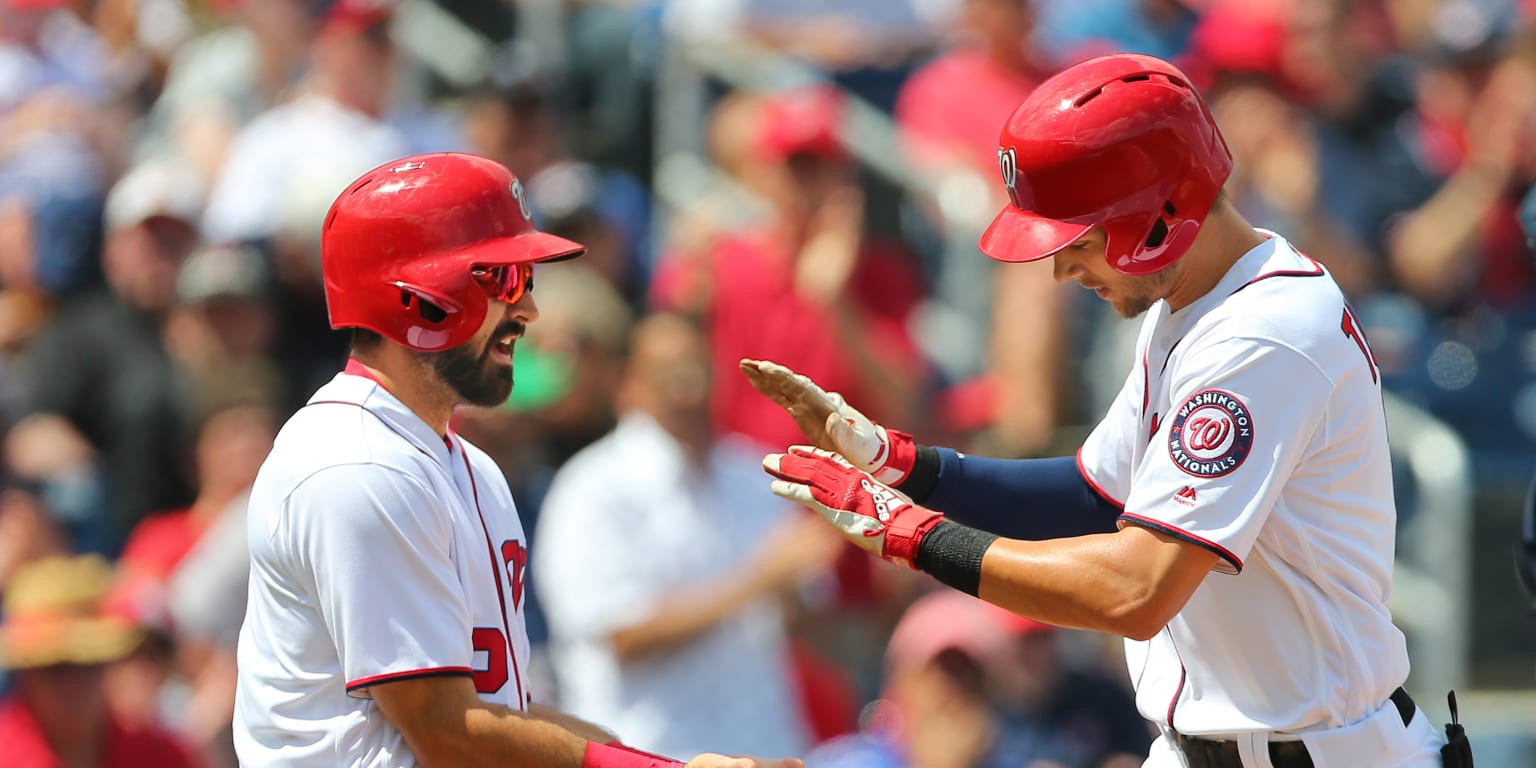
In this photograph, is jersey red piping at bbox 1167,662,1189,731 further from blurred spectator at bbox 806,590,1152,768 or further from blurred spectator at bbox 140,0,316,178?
blurred spectator at bbox 140,0,316,178

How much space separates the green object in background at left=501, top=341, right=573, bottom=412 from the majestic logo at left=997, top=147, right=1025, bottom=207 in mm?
3543

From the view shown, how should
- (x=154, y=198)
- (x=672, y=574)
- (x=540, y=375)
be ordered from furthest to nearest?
1. (x=154, y=198)
2. (x=540, y=375)
3. (x=672, y=574)

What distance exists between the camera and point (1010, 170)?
12.7 ft

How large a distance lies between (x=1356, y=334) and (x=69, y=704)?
4.38m

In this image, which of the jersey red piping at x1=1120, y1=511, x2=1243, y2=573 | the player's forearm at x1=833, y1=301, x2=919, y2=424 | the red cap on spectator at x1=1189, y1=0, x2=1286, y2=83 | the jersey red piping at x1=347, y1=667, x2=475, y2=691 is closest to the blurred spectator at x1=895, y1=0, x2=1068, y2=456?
the player's forearm at x1=833, y1=301, x2=919, y2=424

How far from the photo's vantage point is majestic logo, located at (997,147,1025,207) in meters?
3.86

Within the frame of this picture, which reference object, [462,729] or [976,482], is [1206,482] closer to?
[976,482]

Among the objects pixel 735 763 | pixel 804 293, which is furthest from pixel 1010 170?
A: pixel 804 293

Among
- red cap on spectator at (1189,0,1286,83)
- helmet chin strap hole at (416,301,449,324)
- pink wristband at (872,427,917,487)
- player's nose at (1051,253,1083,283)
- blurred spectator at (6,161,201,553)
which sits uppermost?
player's nose at (1051,253,1083,283)

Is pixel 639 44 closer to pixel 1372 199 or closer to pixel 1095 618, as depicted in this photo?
pixel 1372 199

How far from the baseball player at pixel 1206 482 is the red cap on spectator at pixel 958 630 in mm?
2272

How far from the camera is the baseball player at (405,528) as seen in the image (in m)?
3.60

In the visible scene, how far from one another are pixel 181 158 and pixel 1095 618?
6362 millimetres

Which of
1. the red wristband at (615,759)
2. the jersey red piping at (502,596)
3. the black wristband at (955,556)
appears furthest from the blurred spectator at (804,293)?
the red wristband at (615,759)
